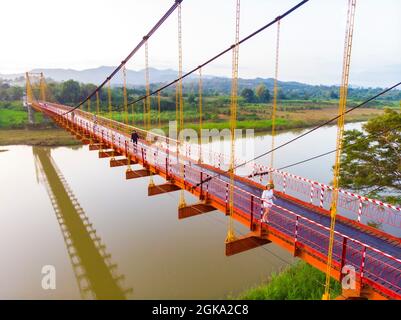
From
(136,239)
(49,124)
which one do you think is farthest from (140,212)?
(49,124)

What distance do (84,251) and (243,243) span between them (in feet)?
25.4

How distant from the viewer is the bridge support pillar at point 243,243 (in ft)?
21.3

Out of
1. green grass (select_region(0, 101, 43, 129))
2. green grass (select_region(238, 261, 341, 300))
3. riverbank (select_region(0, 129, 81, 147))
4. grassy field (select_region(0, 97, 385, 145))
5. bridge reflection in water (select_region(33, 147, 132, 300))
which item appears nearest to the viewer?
green grass (select_region(238, 261, 341, 300))

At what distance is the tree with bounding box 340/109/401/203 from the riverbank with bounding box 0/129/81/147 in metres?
28.0

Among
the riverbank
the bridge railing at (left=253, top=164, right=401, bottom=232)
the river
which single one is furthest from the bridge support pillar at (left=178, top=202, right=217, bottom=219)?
the riverbank

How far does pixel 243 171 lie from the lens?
1530 cm

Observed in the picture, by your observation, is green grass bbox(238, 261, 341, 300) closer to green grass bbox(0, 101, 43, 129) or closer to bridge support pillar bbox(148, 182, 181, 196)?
bridge support pillar bbox(148, 182, 181, 196)

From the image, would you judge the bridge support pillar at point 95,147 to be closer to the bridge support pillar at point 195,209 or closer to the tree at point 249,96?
the bridge support pillar at point 195,209

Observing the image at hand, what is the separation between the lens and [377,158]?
10.7 meters

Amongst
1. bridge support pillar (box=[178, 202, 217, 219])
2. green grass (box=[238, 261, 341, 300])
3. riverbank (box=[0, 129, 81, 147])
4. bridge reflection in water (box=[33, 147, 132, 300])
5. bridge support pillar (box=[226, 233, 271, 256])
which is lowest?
bridge reflection in water (box=[33, 147, 132, 300])

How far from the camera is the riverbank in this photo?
31.9 meters

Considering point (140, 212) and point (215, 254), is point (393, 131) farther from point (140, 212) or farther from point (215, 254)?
point (140, 212)
